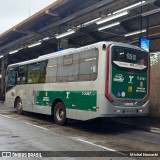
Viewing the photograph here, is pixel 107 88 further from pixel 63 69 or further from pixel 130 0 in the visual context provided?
pixel 130 0

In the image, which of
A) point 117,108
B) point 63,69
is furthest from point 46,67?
point 117,108

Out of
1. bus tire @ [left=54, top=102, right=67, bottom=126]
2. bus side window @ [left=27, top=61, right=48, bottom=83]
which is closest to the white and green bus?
bus tire @ [left=54, top=102, right=67, bottom=126]

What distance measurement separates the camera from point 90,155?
24.5 feet

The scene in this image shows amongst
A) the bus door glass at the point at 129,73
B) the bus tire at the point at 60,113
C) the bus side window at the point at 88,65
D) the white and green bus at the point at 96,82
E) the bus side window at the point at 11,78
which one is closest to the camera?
the white and green bus at the point at 96,82

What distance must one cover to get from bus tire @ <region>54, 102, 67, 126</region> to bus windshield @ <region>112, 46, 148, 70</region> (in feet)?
11.1

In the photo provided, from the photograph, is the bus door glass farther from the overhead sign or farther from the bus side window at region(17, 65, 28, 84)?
the bus side window at region(17, 65, 28, 84)

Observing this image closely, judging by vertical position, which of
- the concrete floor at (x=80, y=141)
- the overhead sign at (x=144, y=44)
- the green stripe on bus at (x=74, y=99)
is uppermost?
the overhead sign at (x=144, y=44)

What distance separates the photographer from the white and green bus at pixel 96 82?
36.3 feet

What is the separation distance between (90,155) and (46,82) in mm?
7794

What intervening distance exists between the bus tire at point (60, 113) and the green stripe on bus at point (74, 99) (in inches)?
13.7

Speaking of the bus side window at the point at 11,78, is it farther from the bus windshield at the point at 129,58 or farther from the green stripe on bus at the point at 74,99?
the bus windshield at the point at 129,58

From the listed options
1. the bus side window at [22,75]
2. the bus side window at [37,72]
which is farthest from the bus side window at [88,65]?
the bus side window at [22,75]

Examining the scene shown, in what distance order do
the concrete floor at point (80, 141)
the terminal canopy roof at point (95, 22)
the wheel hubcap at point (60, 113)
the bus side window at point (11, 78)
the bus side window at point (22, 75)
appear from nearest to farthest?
the concrete floor at point (80, 141)
the wheel hubcap at point (60, 113)
the terminal canopy roof at point (95, 22)
the bus side window at point (22, 75)
the bus side window at point (11, 78)

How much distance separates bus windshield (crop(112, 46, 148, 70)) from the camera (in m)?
11.4
